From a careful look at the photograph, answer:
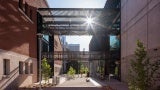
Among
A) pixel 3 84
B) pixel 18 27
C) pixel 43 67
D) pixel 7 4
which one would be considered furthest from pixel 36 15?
pixel 3 84

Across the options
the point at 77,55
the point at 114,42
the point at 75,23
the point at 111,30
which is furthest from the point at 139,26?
the point at 77,55

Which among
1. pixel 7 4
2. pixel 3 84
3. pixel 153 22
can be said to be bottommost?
pixel 3 84

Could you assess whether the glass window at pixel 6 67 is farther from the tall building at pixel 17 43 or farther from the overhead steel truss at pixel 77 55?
the overhead steel truss at pixel 77 55

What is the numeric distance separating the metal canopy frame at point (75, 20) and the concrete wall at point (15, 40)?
5.12 meters

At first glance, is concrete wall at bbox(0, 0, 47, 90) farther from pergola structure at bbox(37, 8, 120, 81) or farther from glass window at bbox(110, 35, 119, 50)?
glass window at bbox(110, 35, 119, 50)

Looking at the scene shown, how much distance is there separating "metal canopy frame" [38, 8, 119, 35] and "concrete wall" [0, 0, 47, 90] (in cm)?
512

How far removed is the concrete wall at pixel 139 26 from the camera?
25.2 m

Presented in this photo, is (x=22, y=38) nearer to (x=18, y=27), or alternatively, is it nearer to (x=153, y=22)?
(x=18, y=27)

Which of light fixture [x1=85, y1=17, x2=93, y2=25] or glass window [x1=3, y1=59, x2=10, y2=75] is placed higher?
light fixture [x1=85, y1=17, x2=93, y2=25]

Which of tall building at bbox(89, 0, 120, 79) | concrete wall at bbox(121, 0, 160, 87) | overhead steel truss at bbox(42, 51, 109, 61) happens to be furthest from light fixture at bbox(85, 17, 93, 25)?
concrete wall at bbox(121, 0, 160, 87)

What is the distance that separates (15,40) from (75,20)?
62.6 ft

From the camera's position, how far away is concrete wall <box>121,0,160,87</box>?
2520cm

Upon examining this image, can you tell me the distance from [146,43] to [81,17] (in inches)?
780

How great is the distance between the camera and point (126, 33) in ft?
129
